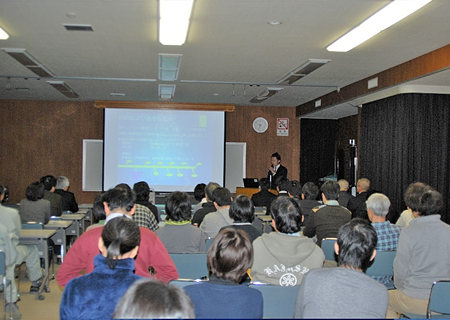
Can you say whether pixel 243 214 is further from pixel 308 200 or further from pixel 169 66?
pixel 169 66

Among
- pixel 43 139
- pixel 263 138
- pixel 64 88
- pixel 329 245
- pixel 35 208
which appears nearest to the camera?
pixel 329 245

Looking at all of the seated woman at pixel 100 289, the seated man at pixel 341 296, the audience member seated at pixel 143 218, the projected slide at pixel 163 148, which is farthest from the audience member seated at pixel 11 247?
the projected slide at pixel 163 148

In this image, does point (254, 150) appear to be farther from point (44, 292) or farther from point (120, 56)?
point (44, 292)

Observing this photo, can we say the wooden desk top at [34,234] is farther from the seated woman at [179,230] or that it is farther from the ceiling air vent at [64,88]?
the ceiling air vent at [64,88]

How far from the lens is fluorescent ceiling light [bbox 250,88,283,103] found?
9512 millimetres

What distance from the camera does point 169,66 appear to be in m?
7.32

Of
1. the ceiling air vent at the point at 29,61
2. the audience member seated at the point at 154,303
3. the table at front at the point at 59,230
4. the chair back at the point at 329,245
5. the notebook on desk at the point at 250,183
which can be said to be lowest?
the table at front at the point at 59,230

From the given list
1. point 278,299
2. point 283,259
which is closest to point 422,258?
point 283,259

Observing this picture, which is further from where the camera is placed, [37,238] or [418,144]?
[418,144]

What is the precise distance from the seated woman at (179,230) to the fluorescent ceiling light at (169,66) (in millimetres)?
3298

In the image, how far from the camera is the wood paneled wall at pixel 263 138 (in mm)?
12562

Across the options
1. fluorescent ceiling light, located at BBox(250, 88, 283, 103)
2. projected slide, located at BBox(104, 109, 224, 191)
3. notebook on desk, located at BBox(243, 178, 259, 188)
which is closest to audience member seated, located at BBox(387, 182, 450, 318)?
fluorescent ceiling light, located at BBox(250, 88, 283, 103)

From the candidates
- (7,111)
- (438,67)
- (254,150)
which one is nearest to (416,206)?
(438,67)

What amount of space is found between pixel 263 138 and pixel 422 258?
9.50 metres
